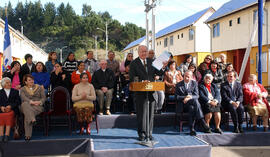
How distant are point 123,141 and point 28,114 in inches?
73.2

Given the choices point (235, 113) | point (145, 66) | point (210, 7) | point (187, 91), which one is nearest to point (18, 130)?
point (145, 66)

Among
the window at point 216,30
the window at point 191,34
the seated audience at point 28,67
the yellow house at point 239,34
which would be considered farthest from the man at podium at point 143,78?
the window at point 191,34

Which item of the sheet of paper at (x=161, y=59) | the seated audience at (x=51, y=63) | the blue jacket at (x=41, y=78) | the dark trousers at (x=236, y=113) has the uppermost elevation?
the seated audience at (x=51, y=63)

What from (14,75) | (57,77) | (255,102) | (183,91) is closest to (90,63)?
(57,77)

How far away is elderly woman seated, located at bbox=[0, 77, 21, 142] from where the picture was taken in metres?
4.94

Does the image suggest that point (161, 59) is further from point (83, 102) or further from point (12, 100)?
point (12, 100)

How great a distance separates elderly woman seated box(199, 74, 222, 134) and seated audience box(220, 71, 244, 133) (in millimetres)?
198

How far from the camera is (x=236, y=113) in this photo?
18.9 feet

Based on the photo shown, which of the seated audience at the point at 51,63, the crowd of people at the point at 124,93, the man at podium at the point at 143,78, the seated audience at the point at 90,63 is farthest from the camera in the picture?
the seated audience at the point at 90,63

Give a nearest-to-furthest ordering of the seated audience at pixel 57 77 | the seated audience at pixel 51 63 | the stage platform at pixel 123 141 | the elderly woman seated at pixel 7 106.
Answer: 1. the stage platform at pixel 123 141
2. the elderly woman seated at pixel 7 106
3. the seated audience at pixel 57 77
4. the seated audience at pixel 51 63

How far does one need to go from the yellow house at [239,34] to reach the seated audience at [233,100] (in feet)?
31.1

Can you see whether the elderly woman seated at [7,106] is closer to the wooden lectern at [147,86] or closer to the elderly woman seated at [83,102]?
the elderly woman seated at [83,102]

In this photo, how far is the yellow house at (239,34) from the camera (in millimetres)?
14523

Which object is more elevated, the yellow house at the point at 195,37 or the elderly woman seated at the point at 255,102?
the yellow house at the point at 195,37
